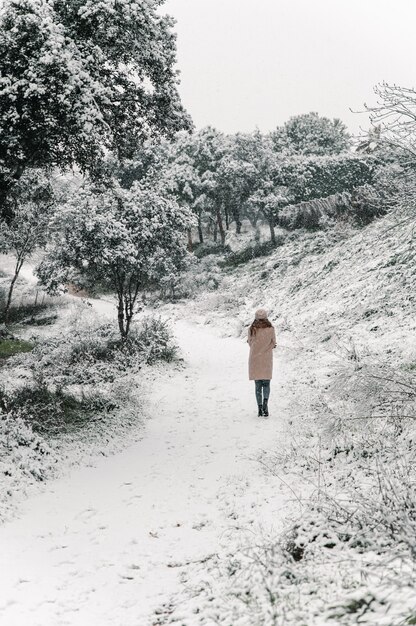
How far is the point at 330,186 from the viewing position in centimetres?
3544

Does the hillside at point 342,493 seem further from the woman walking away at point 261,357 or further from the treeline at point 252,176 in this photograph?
the treeline at point 252,176

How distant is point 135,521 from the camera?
542cm

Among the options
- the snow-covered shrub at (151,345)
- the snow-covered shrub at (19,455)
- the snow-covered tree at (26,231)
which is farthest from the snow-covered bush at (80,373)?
the snow-covered tree at (26,231)

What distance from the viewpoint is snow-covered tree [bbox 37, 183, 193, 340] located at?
1409 cm

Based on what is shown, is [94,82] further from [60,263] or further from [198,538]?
[60,263]

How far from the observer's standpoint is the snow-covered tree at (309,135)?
44.8 meters

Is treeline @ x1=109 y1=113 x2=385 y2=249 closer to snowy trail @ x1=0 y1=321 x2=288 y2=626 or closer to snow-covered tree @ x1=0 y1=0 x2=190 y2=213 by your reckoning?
snow-covered tree @ x1=0 y1=0 x2=190 y2=213

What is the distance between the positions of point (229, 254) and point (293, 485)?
1271 inches

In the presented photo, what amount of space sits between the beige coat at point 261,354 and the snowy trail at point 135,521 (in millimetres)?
932

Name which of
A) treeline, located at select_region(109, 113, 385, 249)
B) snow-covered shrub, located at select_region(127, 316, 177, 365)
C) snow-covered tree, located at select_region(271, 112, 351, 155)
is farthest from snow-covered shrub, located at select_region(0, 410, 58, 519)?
snow-covered tree, located at select_region(271, 112, 351, 155)

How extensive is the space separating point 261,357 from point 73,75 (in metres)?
5.62

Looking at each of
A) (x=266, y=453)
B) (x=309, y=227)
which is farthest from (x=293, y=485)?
(x=309, y=227)

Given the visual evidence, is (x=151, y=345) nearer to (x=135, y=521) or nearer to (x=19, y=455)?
(x=19, y=455)

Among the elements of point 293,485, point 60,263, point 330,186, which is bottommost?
point 293,485
